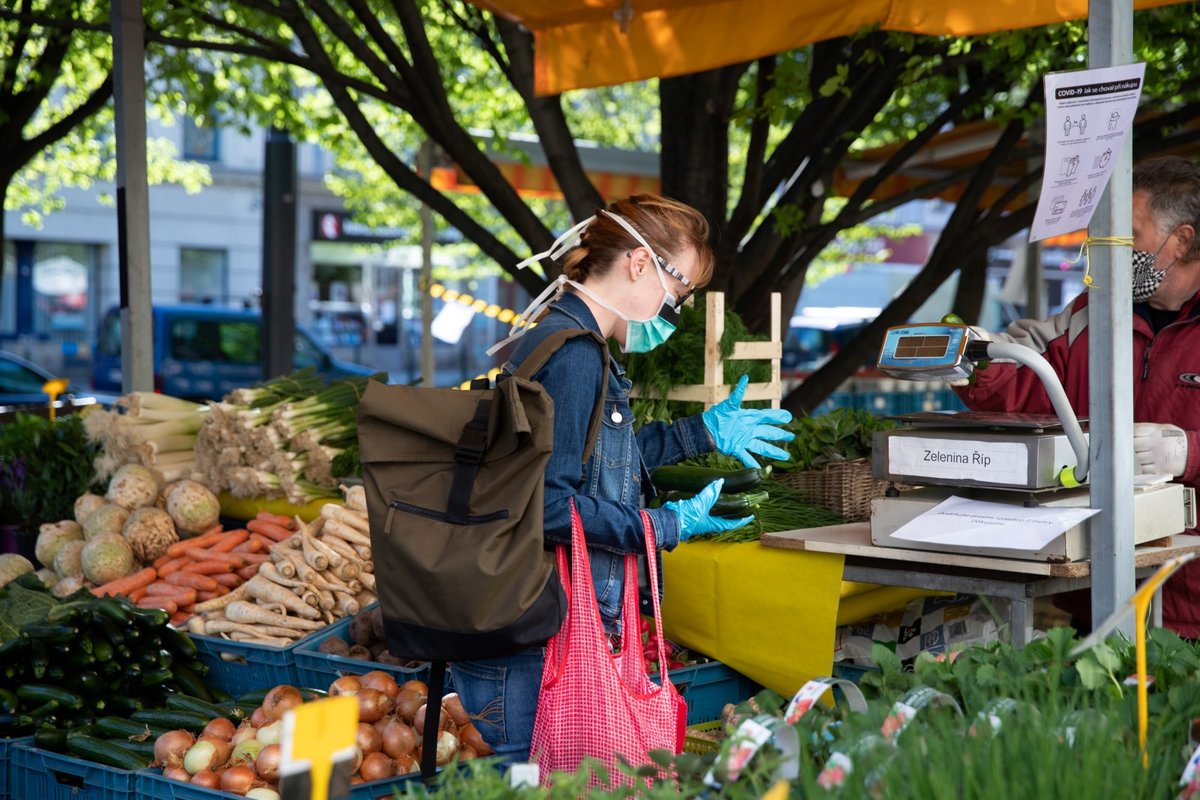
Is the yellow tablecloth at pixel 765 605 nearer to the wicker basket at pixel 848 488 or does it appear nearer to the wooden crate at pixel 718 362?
the wicker basket at pixel 848 488

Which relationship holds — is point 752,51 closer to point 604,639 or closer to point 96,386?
point 604,639

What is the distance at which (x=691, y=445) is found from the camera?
3354 millimetres

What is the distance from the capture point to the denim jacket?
2701mm

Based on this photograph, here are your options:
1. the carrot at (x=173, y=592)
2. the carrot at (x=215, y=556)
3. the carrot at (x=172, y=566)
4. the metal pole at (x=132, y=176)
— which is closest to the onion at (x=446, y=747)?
the carrot at (x=173, y=592)

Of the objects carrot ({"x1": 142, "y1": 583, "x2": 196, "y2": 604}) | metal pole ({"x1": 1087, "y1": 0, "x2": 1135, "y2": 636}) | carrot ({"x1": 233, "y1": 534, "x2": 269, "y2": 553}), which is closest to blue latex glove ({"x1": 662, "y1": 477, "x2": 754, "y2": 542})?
metal pole ({"x1": 1087, "y1": 0, "x2": 1135, "y2": 636})

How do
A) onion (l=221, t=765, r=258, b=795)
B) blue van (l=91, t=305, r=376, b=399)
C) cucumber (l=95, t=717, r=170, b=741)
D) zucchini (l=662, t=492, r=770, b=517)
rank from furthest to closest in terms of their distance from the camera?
blue van (l=91, t=305, r=376, b=399) < cucumber (l=95, t=717, r=170, b=741) < onion (l=221, t=765, r=258, b=795) < zucchini (l=662, t=492, r=770, b=517)

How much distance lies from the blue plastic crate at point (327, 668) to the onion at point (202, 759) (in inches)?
25.3

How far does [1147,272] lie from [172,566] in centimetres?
409

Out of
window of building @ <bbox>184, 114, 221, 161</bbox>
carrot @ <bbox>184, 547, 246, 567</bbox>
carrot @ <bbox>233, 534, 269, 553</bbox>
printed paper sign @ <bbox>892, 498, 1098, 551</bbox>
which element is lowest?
carrot @ <bbox>184, 547, 246, 567</bbox>

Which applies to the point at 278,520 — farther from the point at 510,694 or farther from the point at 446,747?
the point at 510,694

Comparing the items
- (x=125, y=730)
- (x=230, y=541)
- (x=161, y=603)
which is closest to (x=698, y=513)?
(x=125, y=730)

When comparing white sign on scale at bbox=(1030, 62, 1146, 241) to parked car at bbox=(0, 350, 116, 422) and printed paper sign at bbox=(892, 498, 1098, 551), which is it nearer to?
printed paper sign at bbox=(892, 498, 1098, 551)

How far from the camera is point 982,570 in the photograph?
3.24 meters

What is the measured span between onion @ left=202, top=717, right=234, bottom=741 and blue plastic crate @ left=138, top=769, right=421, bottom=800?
0.27m
